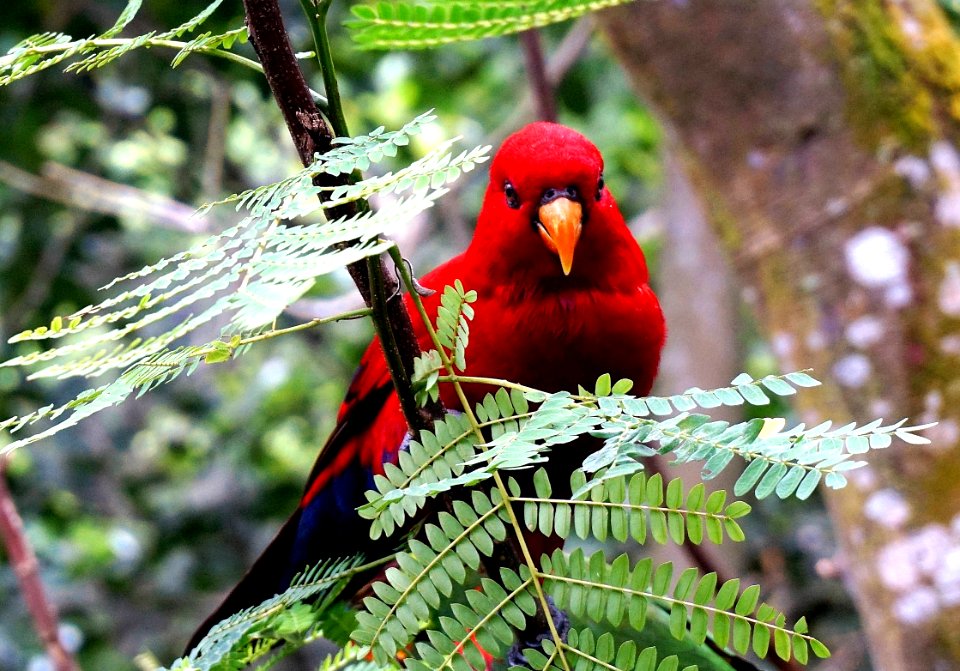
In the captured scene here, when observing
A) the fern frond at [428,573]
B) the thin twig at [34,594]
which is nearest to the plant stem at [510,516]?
the fern frond at [428,573]

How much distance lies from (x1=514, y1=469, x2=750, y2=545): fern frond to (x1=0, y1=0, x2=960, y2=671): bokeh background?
138 cm

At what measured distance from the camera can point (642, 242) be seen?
4.79m

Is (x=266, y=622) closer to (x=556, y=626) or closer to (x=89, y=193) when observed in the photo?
(x=556, y=626)

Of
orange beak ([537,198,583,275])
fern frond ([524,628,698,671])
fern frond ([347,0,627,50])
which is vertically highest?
fern frond ([347,0,627,50])

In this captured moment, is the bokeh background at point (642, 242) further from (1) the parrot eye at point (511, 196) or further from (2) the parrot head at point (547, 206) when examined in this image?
(1) the parrot eye at point (511, 196)

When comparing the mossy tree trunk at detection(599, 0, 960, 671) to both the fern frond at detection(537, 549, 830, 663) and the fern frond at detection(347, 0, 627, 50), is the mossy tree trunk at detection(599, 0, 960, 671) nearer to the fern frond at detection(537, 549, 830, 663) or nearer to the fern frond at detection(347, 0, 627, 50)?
the fern frond at detection(347, 0, 627, 50)

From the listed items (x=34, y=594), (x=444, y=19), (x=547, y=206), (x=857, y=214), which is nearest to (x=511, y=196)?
(x=547, y=206)

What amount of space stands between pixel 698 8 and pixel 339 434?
4.36ft

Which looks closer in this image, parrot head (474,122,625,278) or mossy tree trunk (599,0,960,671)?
parrot head (474,122,625,278)

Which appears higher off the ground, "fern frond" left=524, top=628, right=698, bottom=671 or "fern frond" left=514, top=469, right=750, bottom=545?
"fern frond" left=514, top=469, right=750, bottom=545

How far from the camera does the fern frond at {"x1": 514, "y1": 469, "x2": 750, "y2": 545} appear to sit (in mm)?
951

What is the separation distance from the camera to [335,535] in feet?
6.37

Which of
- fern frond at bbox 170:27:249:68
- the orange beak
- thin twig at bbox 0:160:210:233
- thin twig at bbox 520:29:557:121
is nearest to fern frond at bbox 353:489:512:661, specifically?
fern frond at bbox 170:27:249:68

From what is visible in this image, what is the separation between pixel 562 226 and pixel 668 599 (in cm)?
73
